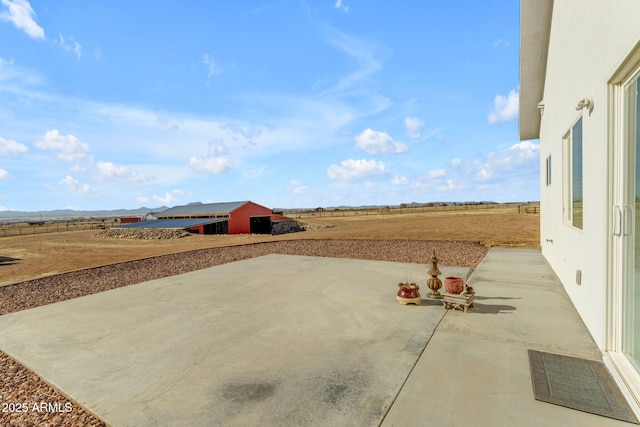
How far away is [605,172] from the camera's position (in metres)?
3.82

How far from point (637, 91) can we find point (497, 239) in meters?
15.8

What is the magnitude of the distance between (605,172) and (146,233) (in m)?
34.5

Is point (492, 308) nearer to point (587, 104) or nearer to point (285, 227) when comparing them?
point (587, 104)

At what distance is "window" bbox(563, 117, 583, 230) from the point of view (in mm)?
5637

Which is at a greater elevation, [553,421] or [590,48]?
[590,48]

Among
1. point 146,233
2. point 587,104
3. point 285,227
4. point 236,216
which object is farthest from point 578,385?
point 285,227

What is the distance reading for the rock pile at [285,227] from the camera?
40156 mm

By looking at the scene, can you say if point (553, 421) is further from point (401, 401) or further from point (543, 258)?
point (543, 258)

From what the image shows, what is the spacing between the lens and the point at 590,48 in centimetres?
455

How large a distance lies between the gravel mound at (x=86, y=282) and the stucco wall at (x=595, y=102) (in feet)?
17.0

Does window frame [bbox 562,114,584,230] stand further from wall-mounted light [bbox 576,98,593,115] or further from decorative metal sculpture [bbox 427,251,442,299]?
decorative metal sculpture [bbox 427,251,442,299]

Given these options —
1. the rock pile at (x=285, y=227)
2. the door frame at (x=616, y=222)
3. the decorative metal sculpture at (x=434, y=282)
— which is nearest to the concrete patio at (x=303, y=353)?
the decorative metal sculpture at (x=434, y=282)

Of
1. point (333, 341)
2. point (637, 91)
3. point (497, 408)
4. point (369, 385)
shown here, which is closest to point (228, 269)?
point (333, 341)

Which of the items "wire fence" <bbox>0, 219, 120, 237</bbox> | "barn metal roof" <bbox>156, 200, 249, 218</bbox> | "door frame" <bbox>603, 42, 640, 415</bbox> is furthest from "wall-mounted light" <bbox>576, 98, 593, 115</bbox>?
"wire fence" <bbox>0, 219, 120, 237</bbox>
